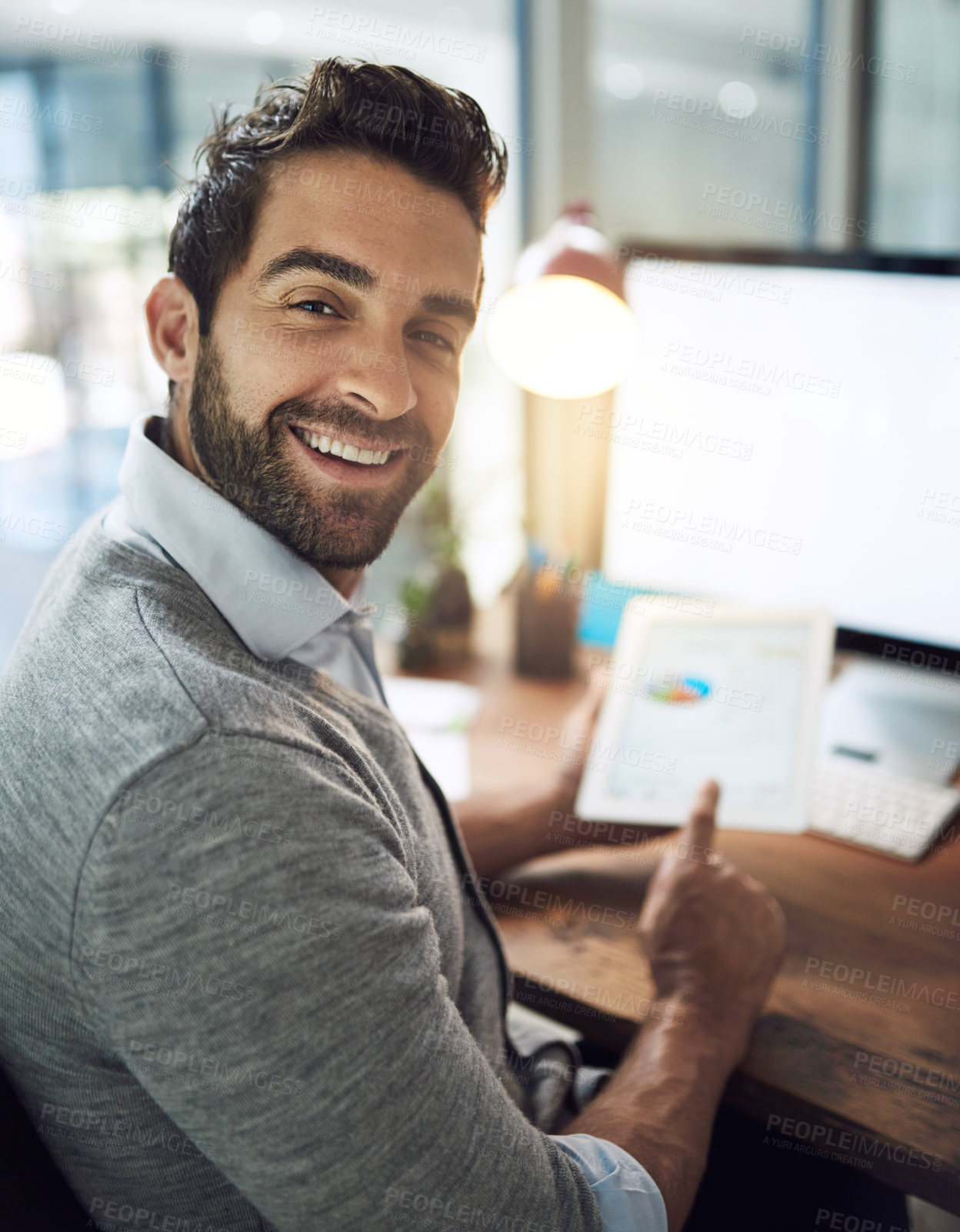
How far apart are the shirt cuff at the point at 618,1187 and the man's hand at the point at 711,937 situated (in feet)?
0.53

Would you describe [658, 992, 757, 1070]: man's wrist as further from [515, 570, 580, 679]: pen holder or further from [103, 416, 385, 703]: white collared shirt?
[515, 570, 580, 679]: pen holder

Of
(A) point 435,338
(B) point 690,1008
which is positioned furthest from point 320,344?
(B) point 690,1008

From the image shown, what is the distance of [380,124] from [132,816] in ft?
1.96

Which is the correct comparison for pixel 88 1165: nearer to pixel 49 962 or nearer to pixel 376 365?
pixel 49 962

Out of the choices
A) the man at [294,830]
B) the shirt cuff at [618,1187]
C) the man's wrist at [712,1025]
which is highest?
the man at [294,830]

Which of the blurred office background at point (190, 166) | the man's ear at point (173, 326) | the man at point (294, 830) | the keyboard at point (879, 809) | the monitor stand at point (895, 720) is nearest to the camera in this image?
the man at point (294, 830)

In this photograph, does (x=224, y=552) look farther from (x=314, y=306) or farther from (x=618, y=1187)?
(x=618, y=1187)

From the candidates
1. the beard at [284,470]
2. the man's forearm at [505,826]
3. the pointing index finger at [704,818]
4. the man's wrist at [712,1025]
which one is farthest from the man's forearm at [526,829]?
the beard at [284,470]

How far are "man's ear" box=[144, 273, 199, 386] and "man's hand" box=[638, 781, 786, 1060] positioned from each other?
64 cm

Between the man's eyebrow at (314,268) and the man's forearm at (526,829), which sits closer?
the man's eyebrow at (314,268)

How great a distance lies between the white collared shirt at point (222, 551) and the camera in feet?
2.41

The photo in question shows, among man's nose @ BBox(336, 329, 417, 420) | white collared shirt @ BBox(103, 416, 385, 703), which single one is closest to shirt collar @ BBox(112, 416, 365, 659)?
white collared shirt @ BBox(103, 416, 385, 703)

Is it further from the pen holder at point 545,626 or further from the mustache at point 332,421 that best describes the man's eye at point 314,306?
the pen holder at point 545,626

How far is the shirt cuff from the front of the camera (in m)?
0.65
